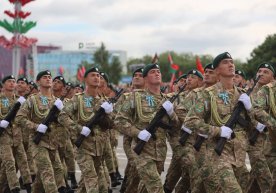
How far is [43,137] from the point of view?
9.05 meters

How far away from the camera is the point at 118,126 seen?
7.71 metres

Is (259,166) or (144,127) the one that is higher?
(144,127)

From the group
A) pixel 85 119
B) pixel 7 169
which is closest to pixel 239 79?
pixel 85 119

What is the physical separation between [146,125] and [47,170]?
1.82m

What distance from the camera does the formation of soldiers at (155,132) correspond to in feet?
21.8

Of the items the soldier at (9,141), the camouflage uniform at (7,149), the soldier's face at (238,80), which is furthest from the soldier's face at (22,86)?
the soldier's face at (238,80)

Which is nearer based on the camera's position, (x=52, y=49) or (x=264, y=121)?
(x=264, y=121)

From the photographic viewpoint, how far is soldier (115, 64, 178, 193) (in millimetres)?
7316

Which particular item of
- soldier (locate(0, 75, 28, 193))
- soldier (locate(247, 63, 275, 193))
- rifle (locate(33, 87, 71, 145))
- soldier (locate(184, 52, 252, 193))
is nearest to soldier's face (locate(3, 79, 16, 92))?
soldier (locate(0, 75, 28, 193))

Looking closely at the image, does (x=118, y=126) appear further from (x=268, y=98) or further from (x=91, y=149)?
(x=268, y=98)

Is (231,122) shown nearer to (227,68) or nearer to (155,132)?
(227,68)

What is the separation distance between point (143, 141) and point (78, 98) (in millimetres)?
1541

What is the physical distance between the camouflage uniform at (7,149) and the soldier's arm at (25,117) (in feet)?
2.98

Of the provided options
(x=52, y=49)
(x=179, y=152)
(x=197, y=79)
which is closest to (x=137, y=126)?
(x=179, y=152)
